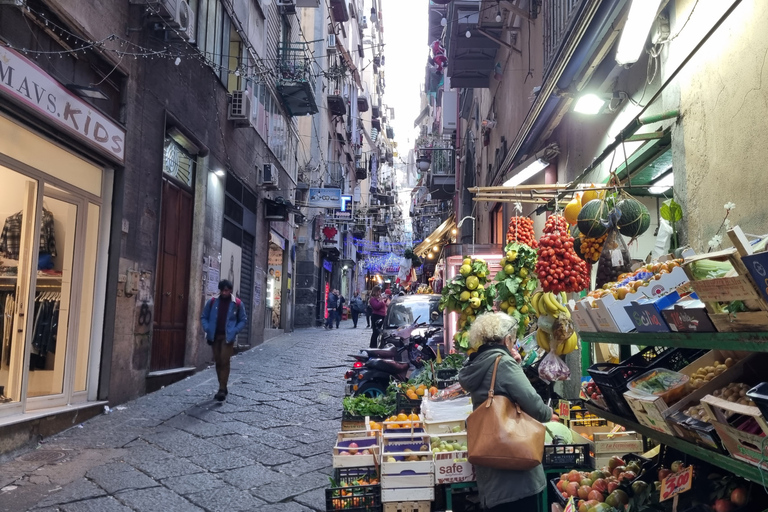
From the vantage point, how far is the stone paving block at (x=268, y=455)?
580cm

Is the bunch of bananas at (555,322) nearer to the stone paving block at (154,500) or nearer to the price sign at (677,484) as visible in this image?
the price sign at (677,484)

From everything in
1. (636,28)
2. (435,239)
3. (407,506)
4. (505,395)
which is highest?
(435,239)

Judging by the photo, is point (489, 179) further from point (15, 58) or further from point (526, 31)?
point (15, 58)

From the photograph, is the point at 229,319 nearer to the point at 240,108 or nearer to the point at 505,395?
the point at 505,395

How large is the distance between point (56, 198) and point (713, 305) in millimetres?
6713

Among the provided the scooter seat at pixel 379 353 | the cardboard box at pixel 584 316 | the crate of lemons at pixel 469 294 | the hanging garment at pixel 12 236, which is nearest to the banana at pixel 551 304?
the crate of lemons at pixel 469 294

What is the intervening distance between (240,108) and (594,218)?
9797mm

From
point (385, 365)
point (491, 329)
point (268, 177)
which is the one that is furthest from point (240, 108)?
point (491, 329)

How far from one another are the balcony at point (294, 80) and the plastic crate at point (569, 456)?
1473 centimetres

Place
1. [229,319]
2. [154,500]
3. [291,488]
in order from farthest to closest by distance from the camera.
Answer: [229,319], [291,488], [154,500]

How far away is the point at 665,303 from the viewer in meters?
2.56

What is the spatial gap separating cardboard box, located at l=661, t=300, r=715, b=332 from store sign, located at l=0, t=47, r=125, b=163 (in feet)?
17.8

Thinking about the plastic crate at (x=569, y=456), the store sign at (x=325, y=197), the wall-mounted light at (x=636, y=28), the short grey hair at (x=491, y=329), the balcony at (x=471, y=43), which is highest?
the balcony at (x=471, y=43)

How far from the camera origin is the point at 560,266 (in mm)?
4551
